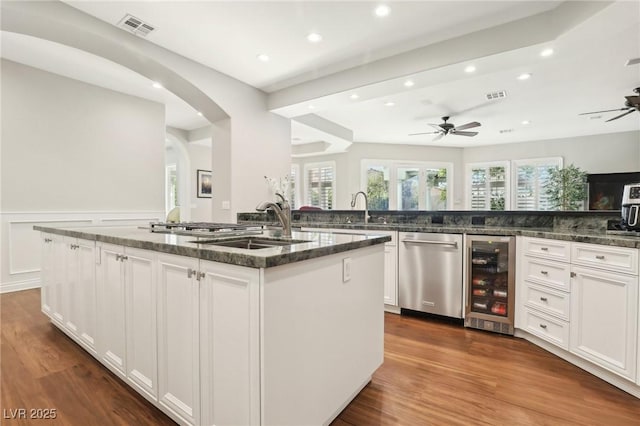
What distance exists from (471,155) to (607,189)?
9.91 feet

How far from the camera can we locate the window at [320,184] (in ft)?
29.2

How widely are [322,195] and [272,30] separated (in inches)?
240

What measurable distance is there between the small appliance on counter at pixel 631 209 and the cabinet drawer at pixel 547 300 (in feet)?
2.10

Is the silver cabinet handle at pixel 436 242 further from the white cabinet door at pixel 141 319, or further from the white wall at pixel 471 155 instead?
the white wall at pixel 471 155

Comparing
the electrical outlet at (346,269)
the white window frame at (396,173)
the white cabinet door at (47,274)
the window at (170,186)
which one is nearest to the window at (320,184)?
the white window frame at (396,173)

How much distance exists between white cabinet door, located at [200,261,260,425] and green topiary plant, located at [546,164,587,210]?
8.57 m

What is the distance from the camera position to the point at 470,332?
2854 millimetres

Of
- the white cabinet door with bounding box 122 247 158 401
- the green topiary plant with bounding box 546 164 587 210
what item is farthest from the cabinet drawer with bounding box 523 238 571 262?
the green topiary plant with bounding box 546 164 587 210

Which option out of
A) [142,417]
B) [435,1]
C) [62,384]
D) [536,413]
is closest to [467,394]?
[536,413]

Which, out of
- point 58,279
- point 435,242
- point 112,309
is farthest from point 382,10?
point 58,279

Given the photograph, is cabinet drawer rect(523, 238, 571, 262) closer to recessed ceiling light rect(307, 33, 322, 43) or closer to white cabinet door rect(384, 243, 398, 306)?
white cabinet door rect(384, 243, 398, 306)

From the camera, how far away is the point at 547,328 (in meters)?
2.42

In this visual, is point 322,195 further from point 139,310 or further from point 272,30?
point 139,310

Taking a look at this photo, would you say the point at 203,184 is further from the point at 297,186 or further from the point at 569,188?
the point at 569,188
